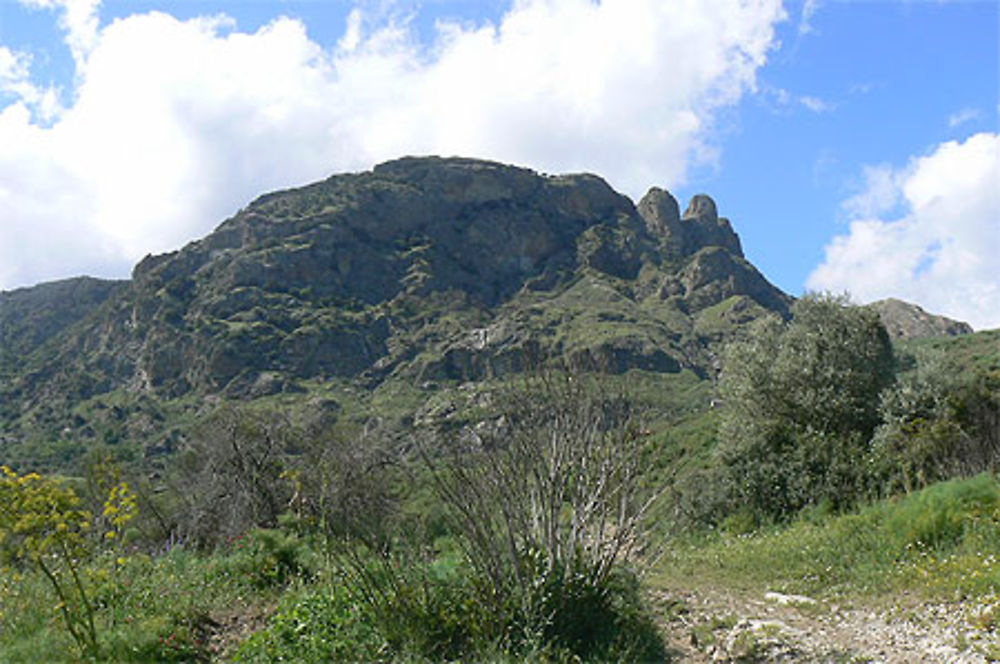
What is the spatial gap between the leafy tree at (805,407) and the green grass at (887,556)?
292 centimetres

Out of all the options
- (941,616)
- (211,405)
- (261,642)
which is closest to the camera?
(261,642)

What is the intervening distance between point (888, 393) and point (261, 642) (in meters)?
14.4

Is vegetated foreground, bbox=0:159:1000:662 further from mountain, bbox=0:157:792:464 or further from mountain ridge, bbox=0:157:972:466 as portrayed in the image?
mountain, bbox=0:157:792:464

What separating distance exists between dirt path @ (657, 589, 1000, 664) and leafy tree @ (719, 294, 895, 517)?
7.10 meters

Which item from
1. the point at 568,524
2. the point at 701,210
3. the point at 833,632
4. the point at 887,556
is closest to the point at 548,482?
the point at 568,524

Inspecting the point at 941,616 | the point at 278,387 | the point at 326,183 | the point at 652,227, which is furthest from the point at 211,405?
the point at 652,227

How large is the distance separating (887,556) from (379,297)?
400ft

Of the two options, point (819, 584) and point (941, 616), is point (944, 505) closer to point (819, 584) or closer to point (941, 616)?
point (819, 584)

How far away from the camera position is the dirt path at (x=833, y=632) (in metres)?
6.77

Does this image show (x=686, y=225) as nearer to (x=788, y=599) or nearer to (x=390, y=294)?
(x=390, y=294)

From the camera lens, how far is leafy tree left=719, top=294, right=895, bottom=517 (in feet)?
50.8

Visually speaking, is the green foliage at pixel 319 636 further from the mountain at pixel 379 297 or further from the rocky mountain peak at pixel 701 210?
the rocky mountain peak at pixel 701 210

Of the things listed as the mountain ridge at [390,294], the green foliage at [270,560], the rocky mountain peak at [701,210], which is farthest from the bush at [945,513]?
the rocky mountain peak at [701,210]

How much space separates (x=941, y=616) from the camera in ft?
24.5
